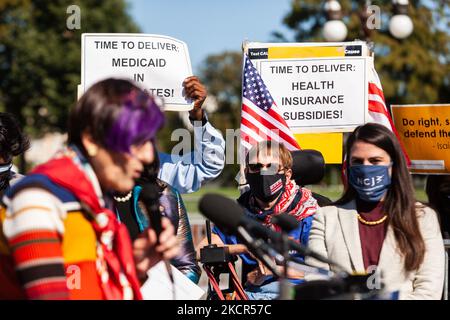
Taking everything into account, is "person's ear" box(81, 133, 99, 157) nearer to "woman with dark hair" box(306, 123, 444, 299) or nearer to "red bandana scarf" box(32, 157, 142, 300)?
"red bandana scarf" box(32, 157, 142, 300)

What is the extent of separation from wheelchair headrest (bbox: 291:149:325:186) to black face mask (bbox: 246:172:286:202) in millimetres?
280

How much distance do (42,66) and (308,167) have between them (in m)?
42.2

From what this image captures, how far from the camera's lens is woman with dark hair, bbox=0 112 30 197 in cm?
498

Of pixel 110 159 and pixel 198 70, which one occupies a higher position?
pixel 198 70

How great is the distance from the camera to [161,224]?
2811 millimetres

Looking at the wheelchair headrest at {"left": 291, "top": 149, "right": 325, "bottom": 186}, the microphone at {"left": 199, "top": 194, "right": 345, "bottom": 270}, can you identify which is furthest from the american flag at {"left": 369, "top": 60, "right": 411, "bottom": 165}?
the microphone at {"left": 199, "top": 194, "right": 345, "bottom": 270}

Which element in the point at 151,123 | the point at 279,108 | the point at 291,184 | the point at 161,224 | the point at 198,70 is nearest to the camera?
the point at 151,123

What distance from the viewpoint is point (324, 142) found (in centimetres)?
732

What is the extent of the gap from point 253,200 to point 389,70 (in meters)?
39.4

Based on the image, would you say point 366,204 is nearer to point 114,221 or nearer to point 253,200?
point 253,200

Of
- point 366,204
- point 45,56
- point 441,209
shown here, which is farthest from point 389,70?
point 366,204

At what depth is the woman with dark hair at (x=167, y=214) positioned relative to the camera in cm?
428

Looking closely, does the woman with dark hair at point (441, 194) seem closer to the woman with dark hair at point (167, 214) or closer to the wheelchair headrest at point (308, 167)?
the wheelchair headrest at point (308, 167)

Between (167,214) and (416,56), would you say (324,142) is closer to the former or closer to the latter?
(167,214)
